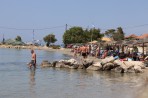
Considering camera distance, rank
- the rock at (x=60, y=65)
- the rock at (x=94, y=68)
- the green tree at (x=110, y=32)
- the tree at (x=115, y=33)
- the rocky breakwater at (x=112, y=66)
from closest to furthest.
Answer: the rocky breakwater at (x=112, y=66), the rock at (x=94, y=68), the rock at (x=60, y=65), the tree at (x=115, y=33), the green tree at (x=110, y=32)

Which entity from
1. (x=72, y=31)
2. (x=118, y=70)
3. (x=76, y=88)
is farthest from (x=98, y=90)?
(x=72, y=31)

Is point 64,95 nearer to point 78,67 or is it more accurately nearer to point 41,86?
point 41,86

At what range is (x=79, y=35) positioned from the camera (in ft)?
295

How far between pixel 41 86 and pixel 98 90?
8.73 feet

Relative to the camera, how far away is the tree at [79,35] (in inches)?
3433

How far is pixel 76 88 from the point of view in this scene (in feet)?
51.4

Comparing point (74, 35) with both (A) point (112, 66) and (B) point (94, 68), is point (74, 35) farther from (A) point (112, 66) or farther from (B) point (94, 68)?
(A) point (112, 66)

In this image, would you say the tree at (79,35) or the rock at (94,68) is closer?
the rock at (94,68)

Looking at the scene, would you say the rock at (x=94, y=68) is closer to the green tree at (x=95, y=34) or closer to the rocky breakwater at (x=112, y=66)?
the rocky breakwater at (x=112, y=66)

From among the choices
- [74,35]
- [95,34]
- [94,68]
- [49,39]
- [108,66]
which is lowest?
[94,68]

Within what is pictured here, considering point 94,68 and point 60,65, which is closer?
point 94,68

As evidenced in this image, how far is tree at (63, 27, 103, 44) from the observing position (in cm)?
8719

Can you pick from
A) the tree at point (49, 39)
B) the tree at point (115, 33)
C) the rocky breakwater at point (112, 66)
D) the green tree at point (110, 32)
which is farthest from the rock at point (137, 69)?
the tree at point (49, 39)

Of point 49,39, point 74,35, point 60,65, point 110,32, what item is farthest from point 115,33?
point 60,65
